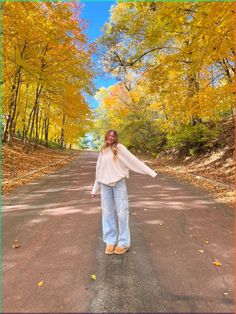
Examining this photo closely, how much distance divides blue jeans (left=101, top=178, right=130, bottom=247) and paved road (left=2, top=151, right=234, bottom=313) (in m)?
0.25

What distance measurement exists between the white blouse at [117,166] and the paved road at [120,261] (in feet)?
3.95

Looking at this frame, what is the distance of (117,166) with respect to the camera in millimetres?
4855

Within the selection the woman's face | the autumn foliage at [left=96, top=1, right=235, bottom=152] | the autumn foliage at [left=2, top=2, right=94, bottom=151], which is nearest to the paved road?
the woman's face

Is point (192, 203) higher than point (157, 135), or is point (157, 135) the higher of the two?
point (157, 135)

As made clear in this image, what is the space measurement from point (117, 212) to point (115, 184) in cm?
46

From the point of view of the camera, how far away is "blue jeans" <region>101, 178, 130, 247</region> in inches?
189

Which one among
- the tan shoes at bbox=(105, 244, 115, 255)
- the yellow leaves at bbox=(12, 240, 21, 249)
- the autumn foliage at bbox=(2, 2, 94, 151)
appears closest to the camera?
the tan shoes at bbox=(105, 244, 115, 255)

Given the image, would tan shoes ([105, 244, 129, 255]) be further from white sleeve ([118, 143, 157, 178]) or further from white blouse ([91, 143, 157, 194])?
white sleeve ([118, 143, 157, 178])

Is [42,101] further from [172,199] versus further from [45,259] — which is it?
[45,259]

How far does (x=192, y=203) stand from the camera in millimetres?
8461

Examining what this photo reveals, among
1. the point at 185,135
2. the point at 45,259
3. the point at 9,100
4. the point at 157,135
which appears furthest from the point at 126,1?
the point at 157,135

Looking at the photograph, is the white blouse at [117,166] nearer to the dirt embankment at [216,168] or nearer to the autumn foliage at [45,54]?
the dirt embankment at [216,168]

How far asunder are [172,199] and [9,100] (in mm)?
13867

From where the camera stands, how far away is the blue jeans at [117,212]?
4797 millimetres
